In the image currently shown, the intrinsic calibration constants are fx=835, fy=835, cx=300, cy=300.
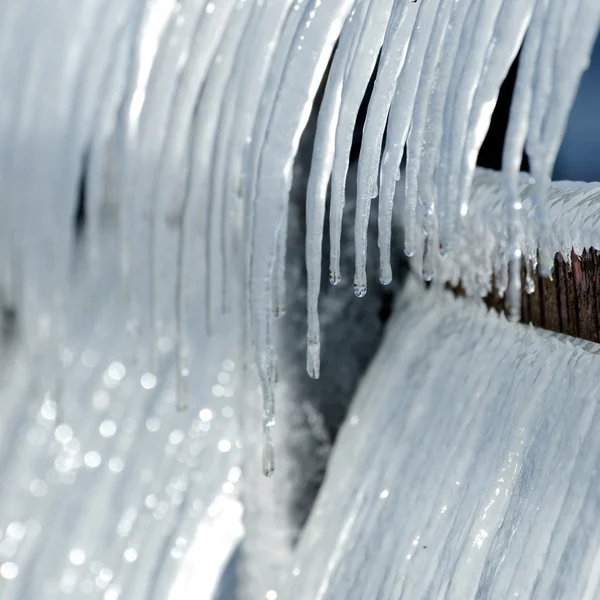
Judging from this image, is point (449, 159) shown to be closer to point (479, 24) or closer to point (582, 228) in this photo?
point (479, 24)

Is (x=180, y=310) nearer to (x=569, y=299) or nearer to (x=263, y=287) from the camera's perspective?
(x=263, y=287)

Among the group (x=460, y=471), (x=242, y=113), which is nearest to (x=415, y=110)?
(x=242, y=113)

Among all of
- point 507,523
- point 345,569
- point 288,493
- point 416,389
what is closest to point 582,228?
point 507,523

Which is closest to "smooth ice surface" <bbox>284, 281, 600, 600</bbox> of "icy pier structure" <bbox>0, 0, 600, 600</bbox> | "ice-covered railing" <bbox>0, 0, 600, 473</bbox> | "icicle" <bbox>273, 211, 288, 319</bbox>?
"icy pier structure" <bbox>0, 0, 600, 600</bbox>

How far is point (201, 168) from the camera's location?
2.92 feet

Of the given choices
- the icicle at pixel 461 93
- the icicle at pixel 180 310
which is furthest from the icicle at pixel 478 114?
the icicle at pixel 180 310

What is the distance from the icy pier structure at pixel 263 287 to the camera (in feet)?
2.04

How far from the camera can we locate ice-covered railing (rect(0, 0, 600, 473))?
1.89 ft

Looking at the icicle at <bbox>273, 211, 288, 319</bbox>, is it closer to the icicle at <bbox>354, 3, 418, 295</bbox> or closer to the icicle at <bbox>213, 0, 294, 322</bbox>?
the icicle at <bbox>213, 0, 294, 322</bbox>

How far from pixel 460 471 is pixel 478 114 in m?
0.51

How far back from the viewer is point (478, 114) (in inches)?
22.7

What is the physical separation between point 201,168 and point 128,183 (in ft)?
0.29

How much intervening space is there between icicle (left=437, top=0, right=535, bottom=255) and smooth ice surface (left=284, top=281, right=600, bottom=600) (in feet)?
1.07

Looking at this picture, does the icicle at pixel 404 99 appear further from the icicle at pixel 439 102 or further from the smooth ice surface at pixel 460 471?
the smooth ice surface at pixel 460 471
